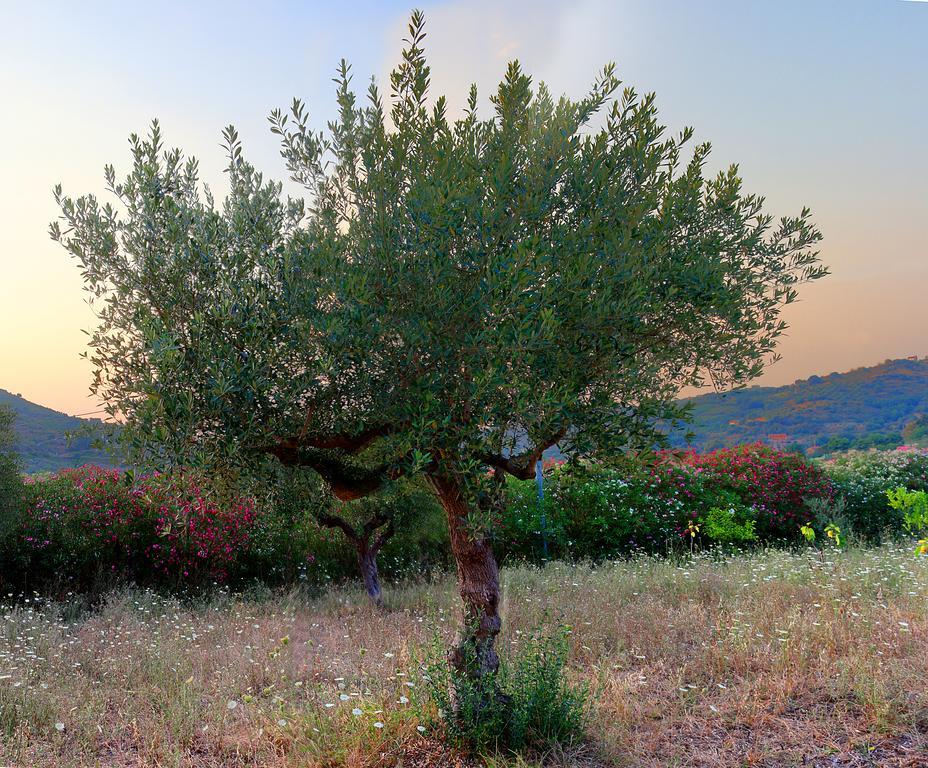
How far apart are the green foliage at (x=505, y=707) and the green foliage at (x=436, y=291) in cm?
163

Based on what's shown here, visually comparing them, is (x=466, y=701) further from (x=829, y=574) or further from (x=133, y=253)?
(x=829, y=574)

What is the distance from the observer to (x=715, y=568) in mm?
12875

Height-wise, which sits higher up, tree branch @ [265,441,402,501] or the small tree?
the small tree

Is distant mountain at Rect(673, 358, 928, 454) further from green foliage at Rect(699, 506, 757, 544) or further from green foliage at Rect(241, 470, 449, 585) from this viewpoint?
green foliage at Rect(241, 470, 449, 585)

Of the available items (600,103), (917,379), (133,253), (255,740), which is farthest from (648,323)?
(917,379)

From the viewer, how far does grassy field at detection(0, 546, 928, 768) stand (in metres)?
6.60

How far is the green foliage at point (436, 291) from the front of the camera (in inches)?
201

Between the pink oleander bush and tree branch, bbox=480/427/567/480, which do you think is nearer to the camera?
tree branch, bbox=480/427/567/480

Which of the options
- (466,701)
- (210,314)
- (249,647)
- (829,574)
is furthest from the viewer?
(829,574)

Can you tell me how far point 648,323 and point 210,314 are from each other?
3.61 m

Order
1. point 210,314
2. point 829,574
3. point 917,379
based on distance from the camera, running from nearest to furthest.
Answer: point 210,314
point 829,574
point 917,379

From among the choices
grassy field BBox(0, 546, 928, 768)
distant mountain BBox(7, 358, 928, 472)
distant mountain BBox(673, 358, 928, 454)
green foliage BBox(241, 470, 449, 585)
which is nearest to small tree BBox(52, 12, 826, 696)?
grassy field BBox(0, 546, 928, 768)

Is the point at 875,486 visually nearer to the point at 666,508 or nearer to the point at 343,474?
the point at 666,508

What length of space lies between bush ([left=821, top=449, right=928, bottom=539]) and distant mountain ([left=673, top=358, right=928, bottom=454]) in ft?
44.3
